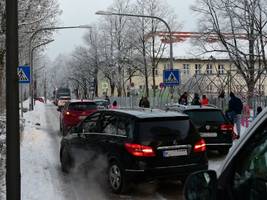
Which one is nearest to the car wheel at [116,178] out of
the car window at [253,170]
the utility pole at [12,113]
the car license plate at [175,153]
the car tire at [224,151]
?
the car license plate at [175,153]

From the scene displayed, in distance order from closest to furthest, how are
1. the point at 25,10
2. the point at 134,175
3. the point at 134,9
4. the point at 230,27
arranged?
1. the point at 134,175
2. the point at 25,10
3. the point at 230,27
4. the point at 134,9

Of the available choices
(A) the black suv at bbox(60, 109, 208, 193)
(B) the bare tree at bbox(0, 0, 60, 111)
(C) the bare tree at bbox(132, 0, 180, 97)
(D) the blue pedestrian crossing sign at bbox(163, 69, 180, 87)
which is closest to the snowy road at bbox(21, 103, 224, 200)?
(A) the black suv at bbox(60, 109, 208, 193)

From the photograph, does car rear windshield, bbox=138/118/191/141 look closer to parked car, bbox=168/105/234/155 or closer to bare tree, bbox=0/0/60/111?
parked car, bbox=168/105/234/155

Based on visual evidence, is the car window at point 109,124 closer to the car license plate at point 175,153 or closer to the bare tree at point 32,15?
the car license plate at point 175,153

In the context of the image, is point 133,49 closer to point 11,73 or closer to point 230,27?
point 230,27

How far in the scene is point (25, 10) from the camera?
86.9 feet

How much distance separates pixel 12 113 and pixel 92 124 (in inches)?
210

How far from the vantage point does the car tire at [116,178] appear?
9180 millimetres

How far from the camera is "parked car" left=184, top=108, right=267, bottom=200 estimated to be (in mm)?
2562

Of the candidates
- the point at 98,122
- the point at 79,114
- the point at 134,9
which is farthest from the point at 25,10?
the point at 134,9

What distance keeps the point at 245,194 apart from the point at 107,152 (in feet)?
23.6

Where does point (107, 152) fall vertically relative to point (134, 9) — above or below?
below

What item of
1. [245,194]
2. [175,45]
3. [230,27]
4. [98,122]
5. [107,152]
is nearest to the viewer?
[245,194]

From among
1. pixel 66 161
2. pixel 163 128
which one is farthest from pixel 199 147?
pixel 66 161
